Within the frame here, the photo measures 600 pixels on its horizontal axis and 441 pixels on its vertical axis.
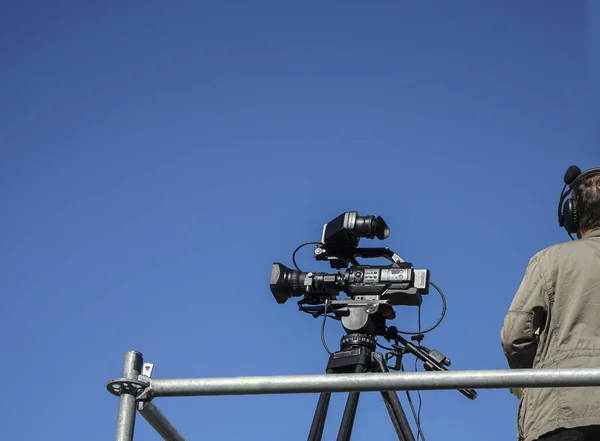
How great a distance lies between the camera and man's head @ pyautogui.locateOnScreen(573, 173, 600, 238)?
11.4 ft

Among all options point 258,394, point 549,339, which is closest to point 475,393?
point 549,339

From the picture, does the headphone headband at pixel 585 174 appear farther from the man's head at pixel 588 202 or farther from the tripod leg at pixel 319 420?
the tripod leg at pixel 319 420

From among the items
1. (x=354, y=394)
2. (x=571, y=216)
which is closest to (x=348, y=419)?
(x=354, y=394)

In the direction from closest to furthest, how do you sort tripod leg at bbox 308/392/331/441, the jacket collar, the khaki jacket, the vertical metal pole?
the vertical metal pole
the khaki jacket
the jacket collar
tripod leg at bbox 308/392/331/441

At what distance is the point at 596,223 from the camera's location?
3.47 meters

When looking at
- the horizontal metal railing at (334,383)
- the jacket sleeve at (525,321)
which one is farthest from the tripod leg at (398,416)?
the horizontal metal railing at (334,383)

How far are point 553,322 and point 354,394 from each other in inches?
50.9

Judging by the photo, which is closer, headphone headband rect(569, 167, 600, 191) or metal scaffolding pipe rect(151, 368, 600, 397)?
metal scaffolding pipe rect(151, 368, 600, 397)

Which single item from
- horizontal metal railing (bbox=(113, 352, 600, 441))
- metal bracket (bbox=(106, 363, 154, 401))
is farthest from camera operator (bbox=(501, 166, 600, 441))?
metal bracket (bbox=(106, 363, 154, 401))

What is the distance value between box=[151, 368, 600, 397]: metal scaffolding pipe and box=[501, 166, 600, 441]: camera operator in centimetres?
71

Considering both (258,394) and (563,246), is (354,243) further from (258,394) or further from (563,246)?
(258,394)

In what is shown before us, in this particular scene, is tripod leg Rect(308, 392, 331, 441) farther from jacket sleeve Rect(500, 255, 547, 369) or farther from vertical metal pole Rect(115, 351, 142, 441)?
vertical metal pole Rect(115, 351, 142, 441)

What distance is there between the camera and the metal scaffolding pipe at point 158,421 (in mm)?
2513

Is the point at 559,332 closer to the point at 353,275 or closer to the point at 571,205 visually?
the point at 571,205
